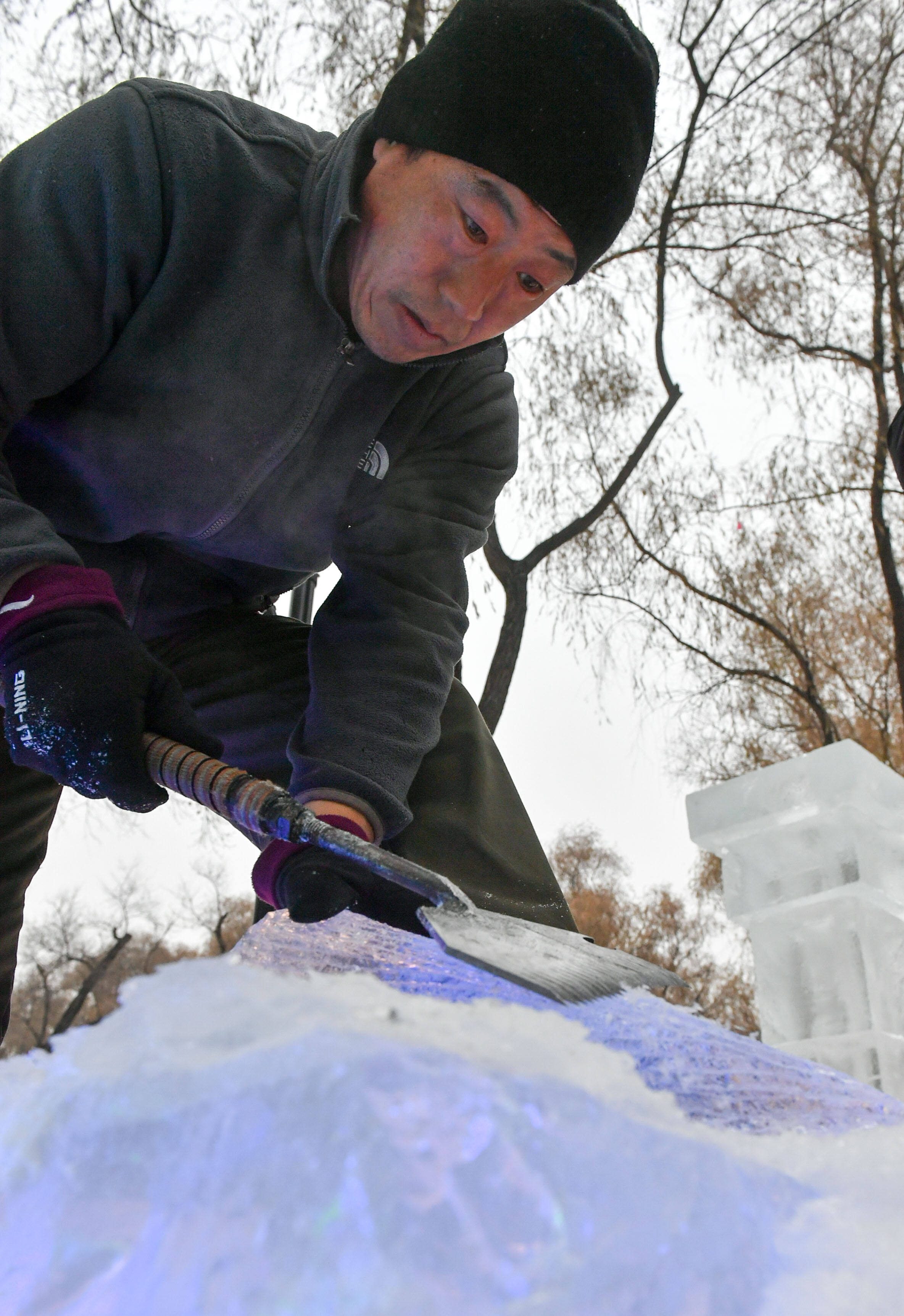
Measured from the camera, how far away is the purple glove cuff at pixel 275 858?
133 cm

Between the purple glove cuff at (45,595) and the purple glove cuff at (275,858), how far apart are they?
403 mm

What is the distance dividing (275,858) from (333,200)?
98cm

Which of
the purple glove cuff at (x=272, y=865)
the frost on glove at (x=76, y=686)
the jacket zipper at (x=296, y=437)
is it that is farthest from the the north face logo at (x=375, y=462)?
the purple glove cuff at (x=272, y=865)

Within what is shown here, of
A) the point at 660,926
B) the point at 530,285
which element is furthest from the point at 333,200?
the point at 660,926

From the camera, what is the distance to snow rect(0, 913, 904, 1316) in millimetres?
547

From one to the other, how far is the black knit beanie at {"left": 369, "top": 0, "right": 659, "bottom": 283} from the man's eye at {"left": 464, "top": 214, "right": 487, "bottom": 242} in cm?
8

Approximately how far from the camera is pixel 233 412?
1536mm

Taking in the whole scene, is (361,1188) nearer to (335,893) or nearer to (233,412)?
(335,893)

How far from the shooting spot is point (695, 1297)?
572mm

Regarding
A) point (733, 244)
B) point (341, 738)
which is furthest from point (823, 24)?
point (341, 738)

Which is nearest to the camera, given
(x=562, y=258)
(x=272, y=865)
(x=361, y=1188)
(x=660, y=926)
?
(x=361, y=1188)

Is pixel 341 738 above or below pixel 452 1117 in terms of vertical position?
above

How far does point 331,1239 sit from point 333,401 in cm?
133

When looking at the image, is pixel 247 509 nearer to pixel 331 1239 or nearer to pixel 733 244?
pixel 331 1239
